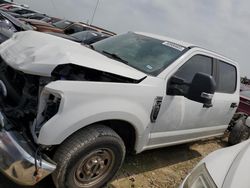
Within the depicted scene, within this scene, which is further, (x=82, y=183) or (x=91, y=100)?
(x=82, y=183)

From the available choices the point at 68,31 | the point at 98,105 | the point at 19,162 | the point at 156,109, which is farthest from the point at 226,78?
the point at 68,31

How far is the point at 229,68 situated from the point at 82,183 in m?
3.39

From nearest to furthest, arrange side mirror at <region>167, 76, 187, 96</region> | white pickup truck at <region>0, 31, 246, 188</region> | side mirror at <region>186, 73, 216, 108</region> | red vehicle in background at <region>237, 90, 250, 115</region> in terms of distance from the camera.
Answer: white pickup truck at <region>0, 31, 246, 188</region> → side mirror at <region>186, 73, 216, 108</region> → side mirror at <region>167, 76, 187, 96</region> → red vehicle in background at <region>237, 90, 250, 115</region>

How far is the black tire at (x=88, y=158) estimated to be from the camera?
2865 millimetres

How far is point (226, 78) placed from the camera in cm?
514

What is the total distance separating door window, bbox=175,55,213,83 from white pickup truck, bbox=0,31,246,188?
14 millimetres

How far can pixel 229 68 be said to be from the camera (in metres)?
5.31

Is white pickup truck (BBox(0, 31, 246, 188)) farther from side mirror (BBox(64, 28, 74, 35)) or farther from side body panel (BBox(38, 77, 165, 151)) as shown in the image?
side mirror (BBox(64, 28, 74, 35))

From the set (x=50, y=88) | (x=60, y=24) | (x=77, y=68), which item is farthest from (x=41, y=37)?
(x=60, y=24)

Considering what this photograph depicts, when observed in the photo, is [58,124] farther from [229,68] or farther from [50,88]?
[229,68]

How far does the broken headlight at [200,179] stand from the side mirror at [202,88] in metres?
1.20

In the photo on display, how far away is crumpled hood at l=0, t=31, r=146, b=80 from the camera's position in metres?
2.92

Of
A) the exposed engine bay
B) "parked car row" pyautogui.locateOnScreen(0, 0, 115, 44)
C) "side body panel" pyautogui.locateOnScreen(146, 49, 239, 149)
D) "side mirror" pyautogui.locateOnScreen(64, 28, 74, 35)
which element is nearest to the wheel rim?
the exposed engine bay

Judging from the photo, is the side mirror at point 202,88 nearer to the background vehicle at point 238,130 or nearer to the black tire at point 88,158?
the black tire at point 88,158
